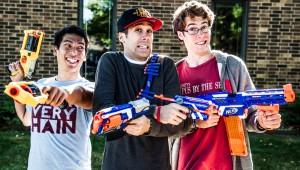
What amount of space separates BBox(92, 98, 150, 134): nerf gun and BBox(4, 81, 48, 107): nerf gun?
0.29m

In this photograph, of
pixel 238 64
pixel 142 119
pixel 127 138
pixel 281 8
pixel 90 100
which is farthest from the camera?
pixel 281 8

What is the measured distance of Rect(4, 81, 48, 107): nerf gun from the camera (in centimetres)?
197

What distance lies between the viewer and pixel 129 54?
105 inches

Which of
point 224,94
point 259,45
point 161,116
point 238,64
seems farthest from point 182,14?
point 259,45

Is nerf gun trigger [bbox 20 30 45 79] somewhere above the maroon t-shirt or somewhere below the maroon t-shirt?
above

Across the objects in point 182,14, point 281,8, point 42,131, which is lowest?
point 42,131

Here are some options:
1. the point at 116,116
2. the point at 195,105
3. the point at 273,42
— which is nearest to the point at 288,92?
the point at 195,105

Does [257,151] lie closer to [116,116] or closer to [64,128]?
[64,128]

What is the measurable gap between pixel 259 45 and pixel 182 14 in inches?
267

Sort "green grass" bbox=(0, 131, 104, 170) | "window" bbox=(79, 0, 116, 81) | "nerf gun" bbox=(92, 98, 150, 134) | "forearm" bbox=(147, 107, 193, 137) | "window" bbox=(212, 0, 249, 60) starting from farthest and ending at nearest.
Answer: "window" bbox=(212, 0, 249, 60) → "window" bbox=(79, 0, 116, 81) → "green grass" bbox=(0, 131, 104, 170) → "forearm" bbox=(147, 107, 193, 137) → "nerf gun" bbox=(92, 98, 150, 134)

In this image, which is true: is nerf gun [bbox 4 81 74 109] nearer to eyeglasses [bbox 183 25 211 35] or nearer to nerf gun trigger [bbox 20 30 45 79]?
nerf gun trigger [bbox 20 30 45 79]

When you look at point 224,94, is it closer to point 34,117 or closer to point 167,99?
point 167,99

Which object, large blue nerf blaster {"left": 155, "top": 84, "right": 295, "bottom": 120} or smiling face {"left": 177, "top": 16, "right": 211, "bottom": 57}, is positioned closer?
large blue nerf blaster {"left": 155, "top": 84, "right": 295, "bottom": 120}

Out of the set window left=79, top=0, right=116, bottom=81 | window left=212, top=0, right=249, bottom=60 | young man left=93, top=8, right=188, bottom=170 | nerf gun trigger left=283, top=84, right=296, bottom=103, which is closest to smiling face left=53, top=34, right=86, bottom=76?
young man left=93, top=8, right=188, bottom=170
